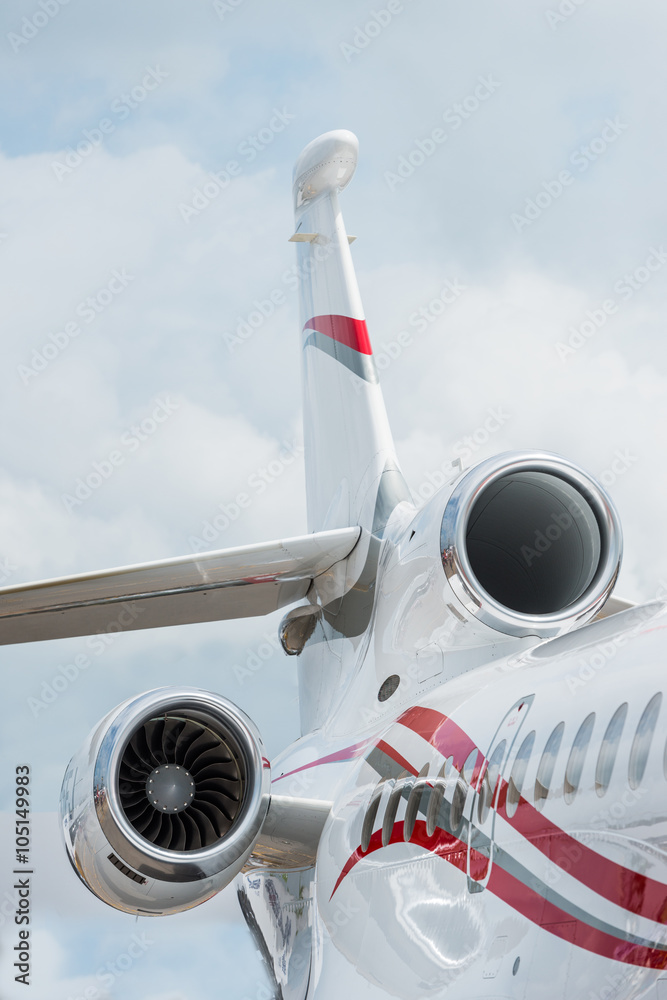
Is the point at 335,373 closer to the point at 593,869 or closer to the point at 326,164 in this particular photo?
the point at 326,164

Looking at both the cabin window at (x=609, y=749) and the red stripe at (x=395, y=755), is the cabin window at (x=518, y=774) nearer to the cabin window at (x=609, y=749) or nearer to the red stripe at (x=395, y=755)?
the cabin window at (x=609, y=749)

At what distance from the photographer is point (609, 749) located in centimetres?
335

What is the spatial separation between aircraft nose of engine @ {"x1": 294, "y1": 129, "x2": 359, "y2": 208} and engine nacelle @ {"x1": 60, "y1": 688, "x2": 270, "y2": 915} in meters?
5.76

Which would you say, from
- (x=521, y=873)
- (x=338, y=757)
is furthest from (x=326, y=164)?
(x=521, y=873)

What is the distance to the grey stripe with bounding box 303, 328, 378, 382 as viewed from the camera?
28.6 ft

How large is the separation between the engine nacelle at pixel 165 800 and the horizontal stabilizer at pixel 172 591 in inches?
51.5

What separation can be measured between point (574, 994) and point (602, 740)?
0.83 metres

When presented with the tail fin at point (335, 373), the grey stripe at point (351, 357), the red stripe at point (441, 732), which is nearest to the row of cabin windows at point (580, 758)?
the red stripe at point (441, 732)

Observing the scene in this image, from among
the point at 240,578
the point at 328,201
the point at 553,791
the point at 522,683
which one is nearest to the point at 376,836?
the point at 522,683

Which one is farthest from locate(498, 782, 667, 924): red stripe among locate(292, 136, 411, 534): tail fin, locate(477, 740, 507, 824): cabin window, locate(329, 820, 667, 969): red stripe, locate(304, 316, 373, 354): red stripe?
locate(304, 316, 373, 354): red stripe

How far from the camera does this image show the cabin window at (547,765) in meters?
3.62

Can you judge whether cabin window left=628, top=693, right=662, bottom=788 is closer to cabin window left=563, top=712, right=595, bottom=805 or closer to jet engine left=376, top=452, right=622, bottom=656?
cabin window left=563, top=712, right=595, bottom=805

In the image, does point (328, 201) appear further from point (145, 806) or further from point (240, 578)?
point (145, 806)

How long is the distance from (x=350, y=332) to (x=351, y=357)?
0.80 ft
